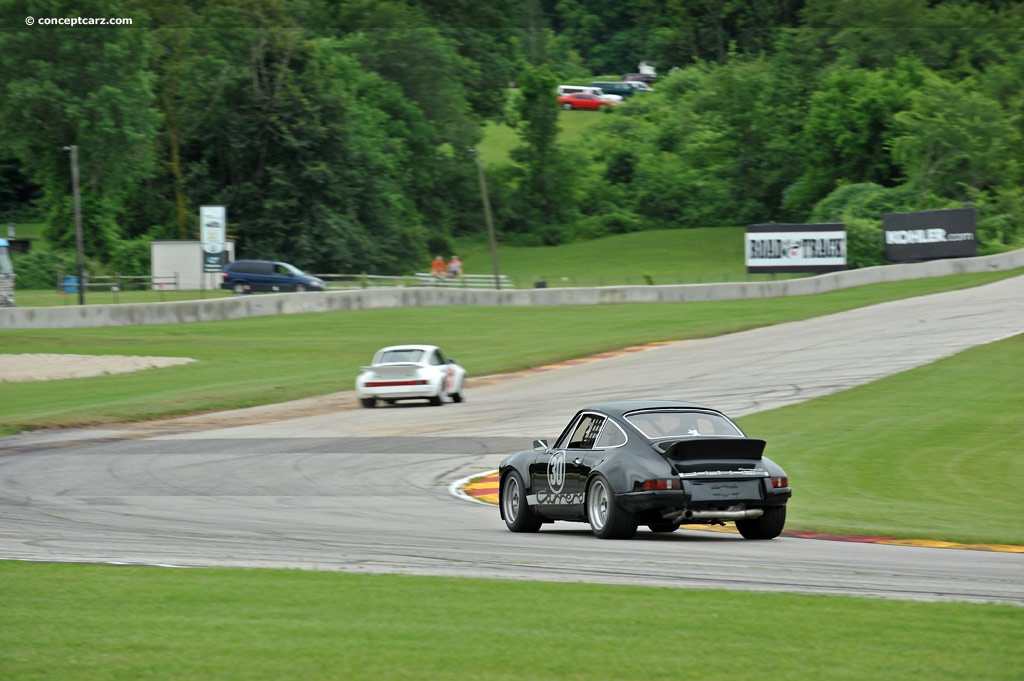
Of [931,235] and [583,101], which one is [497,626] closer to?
[931,235]

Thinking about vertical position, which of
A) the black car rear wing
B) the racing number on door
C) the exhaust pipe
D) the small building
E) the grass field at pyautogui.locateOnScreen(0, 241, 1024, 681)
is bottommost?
the exhaust pipe

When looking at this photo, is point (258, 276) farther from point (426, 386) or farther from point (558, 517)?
point (558, 517)

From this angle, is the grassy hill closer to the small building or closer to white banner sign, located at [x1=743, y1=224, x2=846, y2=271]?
white banner sign, located at [x1=743, y1=224, x2=846, y2=271]

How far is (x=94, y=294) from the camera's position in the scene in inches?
2387

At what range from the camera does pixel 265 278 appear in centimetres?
6512

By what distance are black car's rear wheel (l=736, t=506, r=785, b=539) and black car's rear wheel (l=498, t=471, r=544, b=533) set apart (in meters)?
2.07

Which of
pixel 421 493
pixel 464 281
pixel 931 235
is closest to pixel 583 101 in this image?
pixel 464 281

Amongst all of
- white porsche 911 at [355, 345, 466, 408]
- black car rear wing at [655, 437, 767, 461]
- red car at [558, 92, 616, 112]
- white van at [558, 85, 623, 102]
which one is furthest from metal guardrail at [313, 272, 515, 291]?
white van at [558, 85, 623, 102]

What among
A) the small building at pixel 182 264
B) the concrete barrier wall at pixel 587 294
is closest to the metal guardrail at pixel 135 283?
the small building at pixel 182 264

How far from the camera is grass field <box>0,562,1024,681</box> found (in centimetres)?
623

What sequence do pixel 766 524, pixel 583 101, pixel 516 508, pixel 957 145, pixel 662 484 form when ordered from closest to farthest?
pixel 662 484
pixel 766 524
pixel 516 508
pixel 957 145
pixel 583 101

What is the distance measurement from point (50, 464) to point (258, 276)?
46.2m

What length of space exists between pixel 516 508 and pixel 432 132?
8868 centimetres

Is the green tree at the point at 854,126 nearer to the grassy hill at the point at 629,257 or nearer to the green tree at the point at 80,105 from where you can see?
the grassy hill at the point at 629,257
